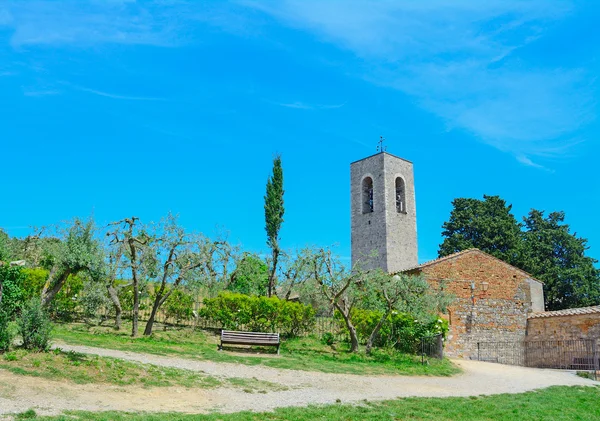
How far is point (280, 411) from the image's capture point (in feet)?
28.4

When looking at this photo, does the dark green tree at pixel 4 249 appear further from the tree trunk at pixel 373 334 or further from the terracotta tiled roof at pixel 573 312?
the terracotta tiled roof at pixel 573 312

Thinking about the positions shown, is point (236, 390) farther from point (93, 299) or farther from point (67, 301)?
point (67, 301)

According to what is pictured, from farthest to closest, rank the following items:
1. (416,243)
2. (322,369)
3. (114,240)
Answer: (416,243), (114,240), (322,369)

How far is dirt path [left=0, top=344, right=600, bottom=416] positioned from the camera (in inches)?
325

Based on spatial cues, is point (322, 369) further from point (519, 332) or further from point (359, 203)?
point (359, 203)

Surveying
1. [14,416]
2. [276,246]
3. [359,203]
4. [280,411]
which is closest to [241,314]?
[276,246]

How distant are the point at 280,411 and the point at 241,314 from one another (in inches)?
448

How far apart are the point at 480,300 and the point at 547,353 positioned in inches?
138

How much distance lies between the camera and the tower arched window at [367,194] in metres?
36.5

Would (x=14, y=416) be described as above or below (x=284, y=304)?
below

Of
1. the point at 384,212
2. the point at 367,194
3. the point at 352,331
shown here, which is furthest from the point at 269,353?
the point at 367,194

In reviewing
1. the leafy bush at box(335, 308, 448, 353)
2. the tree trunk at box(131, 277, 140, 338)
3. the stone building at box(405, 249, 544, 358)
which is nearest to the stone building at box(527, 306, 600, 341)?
the stone building at box(405, 249, 544, 358)

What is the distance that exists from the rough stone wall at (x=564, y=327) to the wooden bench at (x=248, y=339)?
13125 mm

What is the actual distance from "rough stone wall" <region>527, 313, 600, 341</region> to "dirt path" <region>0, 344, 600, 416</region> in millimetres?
4484
